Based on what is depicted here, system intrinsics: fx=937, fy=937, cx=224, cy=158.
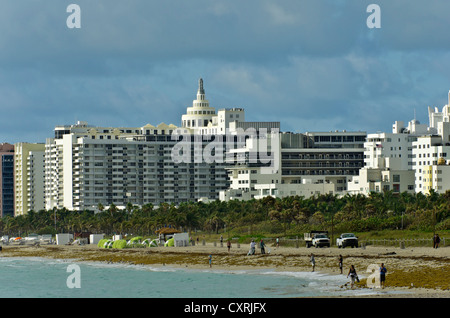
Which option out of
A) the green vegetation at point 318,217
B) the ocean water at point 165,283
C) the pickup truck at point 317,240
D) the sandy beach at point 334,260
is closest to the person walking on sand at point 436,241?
the sandy beach at point 334,260

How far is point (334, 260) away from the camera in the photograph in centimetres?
8844

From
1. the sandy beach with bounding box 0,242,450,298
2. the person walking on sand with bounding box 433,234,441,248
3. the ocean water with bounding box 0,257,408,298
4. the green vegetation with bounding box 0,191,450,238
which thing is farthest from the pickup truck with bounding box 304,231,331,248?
the person walking on sand with bounding box 433,234,441,248

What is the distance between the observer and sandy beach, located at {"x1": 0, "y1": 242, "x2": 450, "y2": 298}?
215ft

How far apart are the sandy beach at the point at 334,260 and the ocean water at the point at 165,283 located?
10.1 ft

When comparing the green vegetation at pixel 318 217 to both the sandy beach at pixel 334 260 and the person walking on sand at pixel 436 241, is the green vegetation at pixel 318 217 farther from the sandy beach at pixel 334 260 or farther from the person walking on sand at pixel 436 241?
the person walking on sand at pixel 436 241

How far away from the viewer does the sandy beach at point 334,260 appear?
6556 centimetres

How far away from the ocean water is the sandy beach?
3.06 metres

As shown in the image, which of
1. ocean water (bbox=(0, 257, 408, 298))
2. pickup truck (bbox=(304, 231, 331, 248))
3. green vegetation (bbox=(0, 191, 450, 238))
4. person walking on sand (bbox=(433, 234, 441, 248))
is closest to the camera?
ocean water (bbox=(0, 257, 408, 298))

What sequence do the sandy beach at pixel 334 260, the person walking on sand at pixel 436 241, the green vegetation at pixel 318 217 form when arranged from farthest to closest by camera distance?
1. the green vegetation at pixel 318 217
2. the person walking on sand at pixel 436 241
3. the sandy beach at pixel 334 260

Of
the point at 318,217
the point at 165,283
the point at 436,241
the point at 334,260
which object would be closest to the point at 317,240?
the point at 436,241

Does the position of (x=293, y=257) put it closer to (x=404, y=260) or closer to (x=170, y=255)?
(x=404, y=260)

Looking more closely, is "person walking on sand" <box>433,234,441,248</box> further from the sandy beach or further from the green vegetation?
the green vegetation
